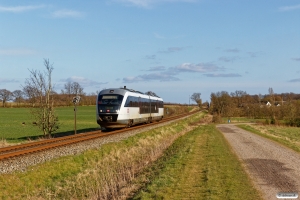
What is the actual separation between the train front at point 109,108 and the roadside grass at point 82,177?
9503 mm

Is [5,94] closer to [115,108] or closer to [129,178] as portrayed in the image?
[115,108]

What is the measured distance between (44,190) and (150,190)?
11.5 feet

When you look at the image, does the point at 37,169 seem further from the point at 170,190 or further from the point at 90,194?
the point at 170,190

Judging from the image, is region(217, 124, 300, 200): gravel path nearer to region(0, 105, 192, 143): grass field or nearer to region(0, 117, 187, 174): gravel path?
region(0, 117, 187, 174): gravel path

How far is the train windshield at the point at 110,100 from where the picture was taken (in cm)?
2823

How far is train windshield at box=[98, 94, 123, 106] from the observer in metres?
28.2

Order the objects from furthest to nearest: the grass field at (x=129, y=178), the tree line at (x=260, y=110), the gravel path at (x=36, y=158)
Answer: the tree line at (x=260, y=110), the gravel path at (x=36, y=158), the grass field at (x=129, y=178)

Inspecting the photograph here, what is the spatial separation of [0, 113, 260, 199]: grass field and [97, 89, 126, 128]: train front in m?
10.7

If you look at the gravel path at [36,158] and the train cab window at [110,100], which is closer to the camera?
the gravel path at [36,158]

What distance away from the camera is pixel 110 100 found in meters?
28.4

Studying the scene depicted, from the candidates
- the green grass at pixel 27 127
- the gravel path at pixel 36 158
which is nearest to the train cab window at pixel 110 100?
the green grass at pixel 27 127

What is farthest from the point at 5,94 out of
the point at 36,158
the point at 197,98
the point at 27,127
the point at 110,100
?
the point at 36,158

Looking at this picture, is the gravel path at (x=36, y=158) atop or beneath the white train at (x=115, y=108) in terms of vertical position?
beneath

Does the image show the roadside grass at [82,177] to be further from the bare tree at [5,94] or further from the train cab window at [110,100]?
the bare tree at [5,94]
